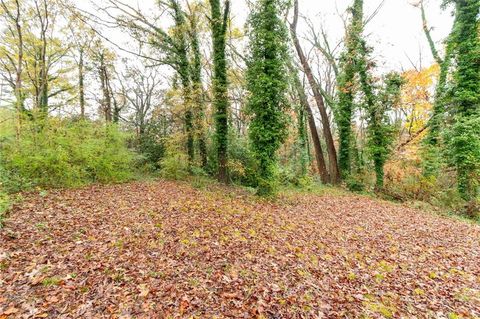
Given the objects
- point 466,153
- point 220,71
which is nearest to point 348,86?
point 466,153

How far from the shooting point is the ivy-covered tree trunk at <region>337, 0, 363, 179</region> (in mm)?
14133

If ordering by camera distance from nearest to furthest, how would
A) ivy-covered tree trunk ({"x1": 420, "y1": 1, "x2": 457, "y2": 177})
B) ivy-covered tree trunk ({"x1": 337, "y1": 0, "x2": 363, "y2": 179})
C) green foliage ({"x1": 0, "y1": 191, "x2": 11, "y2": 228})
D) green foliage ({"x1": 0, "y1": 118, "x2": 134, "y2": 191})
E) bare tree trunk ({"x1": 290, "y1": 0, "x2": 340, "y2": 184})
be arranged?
green foliage ({"x1": 0, "y1": 191, "x2": 11, "y2": 228})
green foliage ({"x1": 0, "y1": 118, "x2": 134, "y2": 191})
ivy-covered tree trunk ({"x1": 420, "y1": 1, "x2": 457, "y2": 177})
ivy-covered tree trunk ({"x1": 337, "y1": 0, "x2": 363, "y2": 179})
bare tree trunk ({"x1": 290, "y1": 0, "x2": 340, "y2": 184})

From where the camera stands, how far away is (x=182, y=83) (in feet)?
43.8

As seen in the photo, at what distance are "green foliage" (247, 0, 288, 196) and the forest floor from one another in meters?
2.60

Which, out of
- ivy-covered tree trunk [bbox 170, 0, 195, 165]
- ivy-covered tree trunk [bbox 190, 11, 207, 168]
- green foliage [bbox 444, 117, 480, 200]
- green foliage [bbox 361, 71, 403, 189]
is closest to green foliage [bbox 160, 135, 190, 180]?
ivy-covered tree trunk [bbox 170, 0, 195, 165]

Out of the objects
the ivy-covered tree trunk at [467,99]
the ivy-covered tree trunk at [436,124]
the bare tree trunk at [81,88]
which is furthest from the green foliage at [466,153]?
the bare tree trunk at [81,88]

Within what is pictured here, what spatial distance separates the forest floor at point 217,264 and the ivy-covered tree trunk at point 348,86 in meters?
8.78

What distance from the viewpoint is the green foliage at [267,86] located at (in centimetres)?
934

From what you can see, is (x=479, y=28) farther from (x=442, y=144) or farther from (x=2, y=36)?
(x=2, y=36)

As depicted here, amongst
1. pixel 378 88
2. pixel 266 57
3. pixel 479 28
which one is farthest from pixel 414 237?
pixel 479 28

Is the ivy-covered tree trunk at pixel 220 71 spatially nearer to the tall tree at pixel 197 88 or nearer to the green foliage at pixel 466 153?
the tall tree at pixel 197 88

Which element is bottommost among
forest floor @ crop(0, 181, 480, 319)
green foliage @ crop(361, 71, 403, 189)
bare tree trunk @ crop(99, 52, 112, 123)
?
forest floor @ crop(0, 181, 480, 319)

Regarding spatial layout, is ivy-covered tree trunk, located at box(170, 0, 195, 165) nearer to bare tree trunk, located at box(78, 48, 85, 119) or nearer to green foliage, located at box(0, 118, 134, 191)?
green foliage, located at box(0, 118, 134, 191)

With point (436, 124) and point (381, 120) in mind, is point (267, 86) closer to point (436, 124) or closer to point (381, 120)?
point (381, 120)
